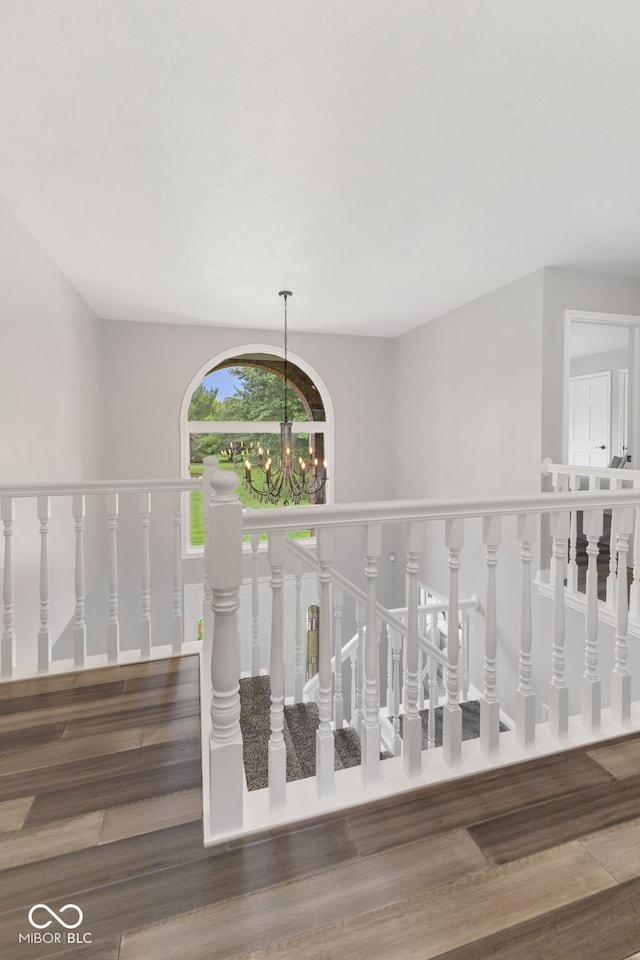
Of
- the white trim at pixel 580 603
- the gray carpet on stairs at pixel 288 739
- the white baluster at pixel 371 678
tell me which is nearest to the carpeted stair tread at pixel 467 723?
the white trim at pixel 580 603

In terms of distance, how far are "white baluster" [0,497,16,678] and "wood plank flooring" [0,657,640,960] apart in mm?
606

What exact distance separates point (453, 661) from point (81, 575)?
166 cm

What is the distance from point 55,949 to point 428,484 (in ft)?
15.5

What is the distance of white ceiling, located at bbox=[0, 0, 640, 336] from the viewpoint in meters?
1.52

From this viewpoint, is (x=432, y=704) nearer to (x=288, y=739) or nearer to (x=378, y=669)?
(x=288, y=739)

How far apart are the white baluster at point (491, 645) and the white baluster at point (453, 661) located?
0.09m

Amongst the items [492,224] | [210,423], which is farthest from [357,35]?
[210,423]

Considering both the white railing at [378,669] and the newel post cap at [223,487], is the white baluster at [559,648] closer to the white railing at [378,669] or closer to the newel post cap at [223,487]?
the white railing at [378,669]

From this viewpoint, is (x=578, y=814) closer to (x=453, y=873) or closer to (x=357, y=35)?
(x=453, y=873)

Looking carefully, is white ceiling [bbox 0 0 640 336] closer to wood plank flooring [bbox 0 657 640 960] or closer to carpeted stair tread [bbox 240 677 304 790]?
wood plank flooring [bbox 0 657 640 960]

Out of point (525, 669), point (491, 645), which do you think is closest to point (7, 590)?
point (491, 645)

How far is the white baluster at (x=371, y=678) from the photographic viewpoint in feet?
4.28

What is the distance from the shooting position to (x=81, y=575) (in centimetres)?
215

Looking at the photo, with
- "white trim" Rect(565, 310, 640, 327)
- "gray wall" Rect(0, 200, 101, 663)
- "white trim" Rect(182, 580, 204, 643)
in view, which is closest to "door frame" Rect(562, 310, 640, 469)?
"white trim" Rect(565, 310, 640, 327)
